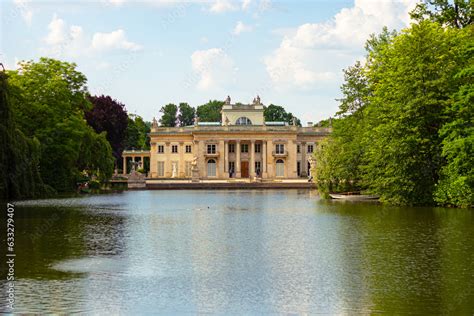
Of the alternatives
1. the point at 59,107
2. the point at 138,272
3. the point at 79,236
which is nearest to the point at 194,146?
the point at 59,107

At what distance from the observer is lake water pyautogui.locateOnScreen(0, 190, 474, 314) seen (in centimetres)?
1296

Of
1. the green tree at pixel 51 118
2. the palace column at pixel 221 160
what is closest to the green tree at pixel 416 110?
the green tree at pixel 51 118

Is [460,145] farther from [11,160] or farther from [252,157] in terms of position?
[252,157]

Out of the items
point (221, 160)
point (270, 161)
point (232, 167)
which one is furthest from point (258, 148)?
point (221, 160)

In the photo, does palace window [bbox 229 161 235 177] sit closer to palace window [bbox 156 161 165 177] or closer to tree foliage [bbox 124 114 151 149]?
palace window [bbox 156 161 165 177]

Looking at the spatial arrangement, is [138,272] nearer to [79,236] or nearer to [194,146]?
[79,236]

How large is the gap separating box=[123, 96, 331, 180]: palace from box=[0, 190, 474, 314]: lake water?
6216 centimetres

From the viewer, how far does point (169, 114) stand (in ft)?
458

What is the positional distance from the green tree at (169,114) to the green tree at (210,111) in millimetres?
7204

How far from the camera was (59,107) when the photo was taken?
170 ft

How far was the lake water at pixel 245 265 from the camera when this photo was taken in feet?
42.5

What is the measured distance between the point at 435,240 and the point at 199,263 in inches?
310

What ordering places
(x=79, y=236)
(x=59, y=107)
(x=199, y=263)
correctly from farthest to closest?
1. (x=59, y=107)
2. (x=79, y=236)
3. (x=199, y=263)

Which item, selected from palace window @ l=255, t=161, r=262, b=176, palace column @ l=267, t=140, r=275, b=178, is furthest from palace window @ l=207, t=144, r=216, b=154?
palace column @ l=267, t=140, r=275, b=178
